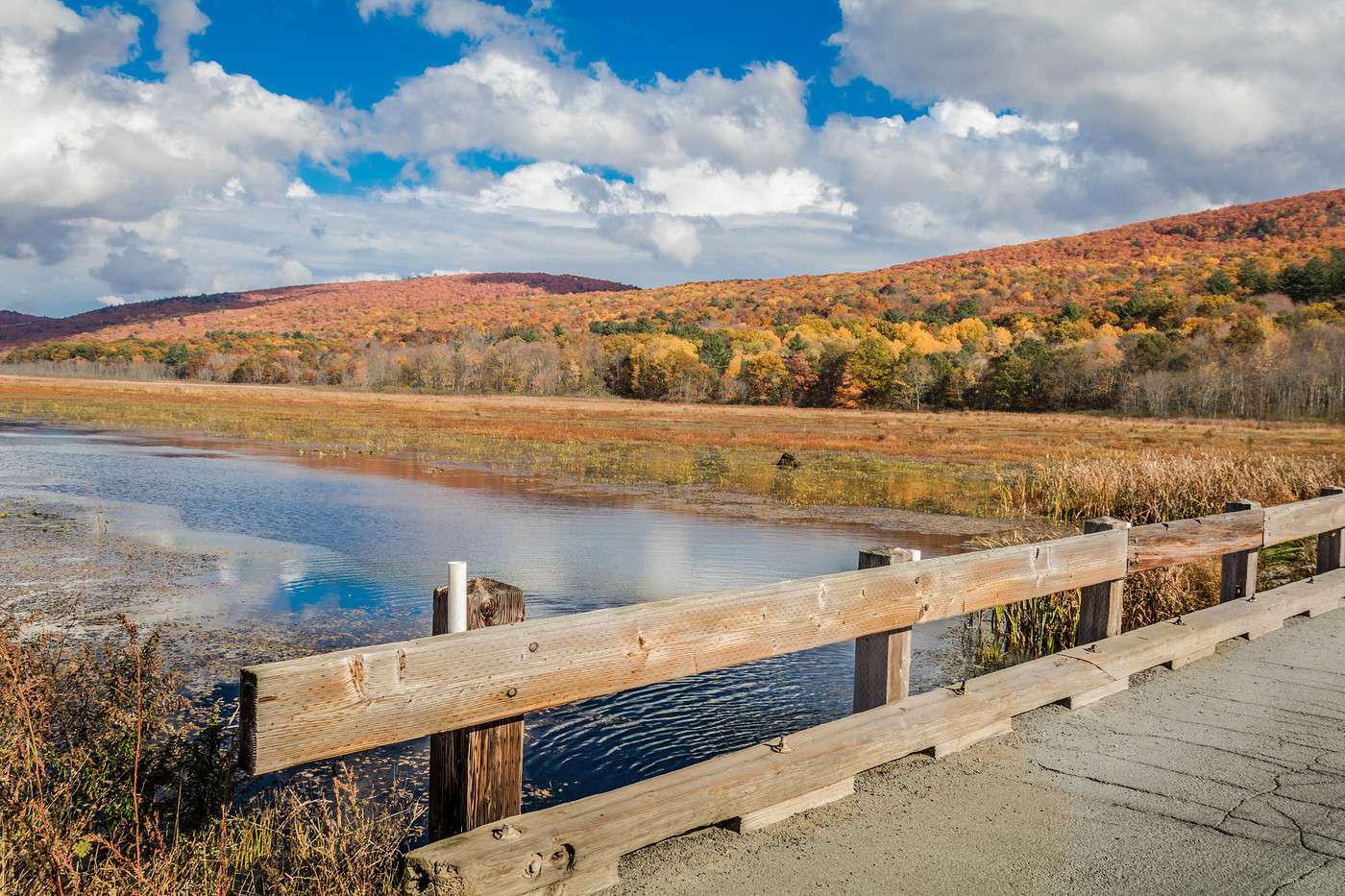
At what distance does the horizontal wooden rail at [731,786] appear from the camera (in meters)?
3.13

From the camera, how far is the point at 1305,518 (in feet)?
26.9

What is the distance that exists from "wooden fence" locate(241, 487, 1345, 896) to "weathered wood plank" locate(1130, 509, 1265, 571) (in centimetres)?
3

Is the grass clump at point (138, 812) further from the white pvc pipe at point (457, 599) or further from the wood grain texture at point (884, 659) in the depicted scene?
the wood grain texture at point (884, 659)

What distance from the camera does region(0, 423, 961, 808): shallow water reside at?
297 inches

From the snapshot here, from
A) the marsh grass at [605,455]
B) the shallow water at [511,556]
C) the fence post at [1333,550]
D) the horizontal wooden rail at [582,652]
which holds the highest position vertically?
the horizontal wooden rail at [582,652]

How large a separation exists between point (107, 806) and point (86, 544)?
1174cm

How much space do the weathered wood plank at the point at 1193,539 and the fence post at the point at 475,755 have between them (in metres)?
4.40

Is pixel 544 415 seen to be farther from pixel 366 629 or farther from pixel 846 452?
pixel 366 629

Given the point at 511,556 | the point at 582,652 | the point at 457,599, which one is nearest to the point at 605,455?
the point at 511,556

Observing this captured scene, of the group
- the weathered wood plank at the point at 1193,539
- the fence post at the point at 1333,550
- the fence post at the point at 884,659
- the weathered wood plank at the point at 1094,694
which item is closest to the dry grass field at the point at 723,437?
the fence post at the point at 1333,550

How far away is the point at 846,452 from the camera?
3922cm

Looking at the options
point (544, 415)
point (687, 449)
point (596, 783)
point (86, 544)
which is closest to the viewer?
point (596, 783)

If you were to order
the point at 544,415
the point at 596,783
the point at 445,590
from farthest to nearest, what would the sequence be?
1. the point at 544,415
2. the point at 596,783
3. the point at 445,590

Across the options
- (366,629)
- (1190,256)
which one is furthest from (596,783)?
(1190,256)
